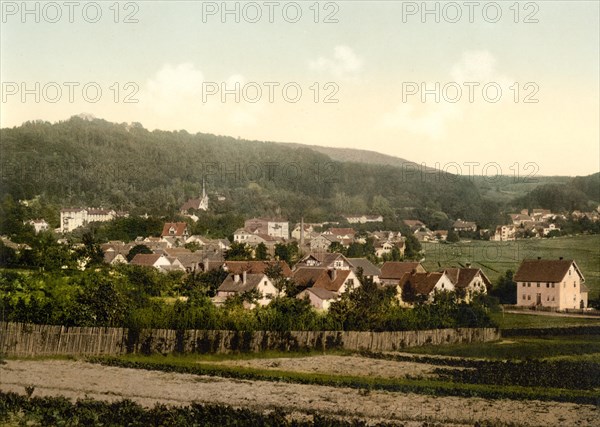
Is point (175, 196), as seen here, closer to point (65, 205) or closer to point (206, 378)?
point (65, 205)

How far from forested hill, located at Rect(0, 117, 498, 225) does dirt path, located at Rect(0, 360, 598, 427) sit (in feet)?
252

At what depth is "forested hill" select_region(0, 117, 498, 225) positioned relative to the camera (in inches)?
4476

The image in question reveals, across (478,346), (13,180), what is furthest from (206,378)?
(13,180)

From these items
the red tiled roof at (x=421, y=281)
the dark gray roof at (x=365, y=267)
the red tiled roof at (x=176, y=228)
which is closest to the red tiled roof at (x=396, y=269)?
the dark gray roof at (x=365, y=267)

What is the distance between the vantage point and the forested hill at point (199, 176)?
373 feet

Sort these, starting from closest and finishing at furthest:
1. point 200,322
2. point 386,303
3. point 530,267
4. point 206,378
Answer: point 206,378, point 200,322, point 386,303, point 530,267

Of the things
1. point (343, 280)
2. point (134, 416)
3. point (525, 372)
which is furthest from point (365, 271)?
point (134, 416)

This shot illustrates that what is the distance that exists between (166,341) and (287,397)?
10048 mm

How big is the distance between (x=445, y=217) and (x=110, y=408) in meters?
85.7

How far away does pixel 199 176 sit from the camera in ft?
469

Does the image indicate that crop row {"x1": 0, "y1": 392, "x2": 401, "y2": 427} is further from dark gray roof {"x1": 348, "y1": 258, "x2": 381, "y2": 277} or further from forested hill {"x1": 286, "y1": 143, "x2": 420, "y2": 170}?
forested hill {"x1": 286, "y1": 143, "x2": 420, "y2": 170}

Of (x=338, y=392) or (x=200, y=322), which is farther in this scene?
(x=200, y=322)

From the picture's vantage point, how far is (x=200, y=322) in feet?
116

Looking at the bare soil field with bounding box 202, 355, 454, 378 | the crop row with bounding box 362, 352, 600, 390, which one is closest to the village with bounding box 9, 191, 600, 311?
the bare soil field with bounding box 202, 355, 454, 378
